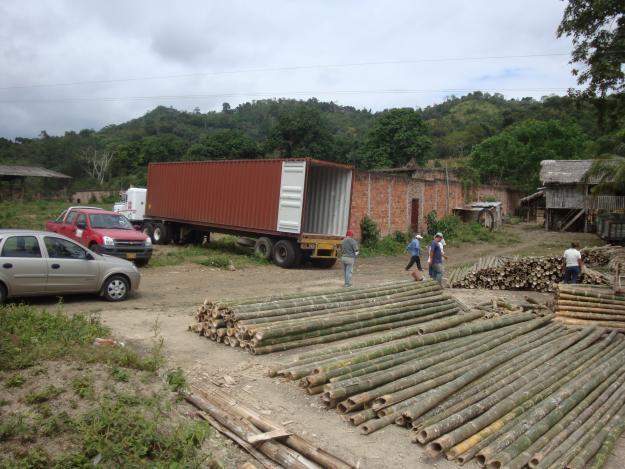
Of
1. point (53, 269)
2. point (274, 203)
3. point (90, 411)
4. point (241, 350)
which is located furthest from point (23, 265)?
point (274, 203)

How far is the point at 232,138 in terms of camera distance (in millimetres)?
51688

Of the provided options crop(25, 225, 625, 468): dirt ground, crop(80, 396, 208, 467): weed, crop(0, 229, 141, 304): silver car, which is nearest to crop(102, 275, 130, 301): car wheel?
crop(0, 229, 141, 304): silver car

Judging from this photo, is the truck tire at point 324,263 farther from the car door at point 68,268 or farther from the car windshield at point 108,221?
the car door at point 68,268

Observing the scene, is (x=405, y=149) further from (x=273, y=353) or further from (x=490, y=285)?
(x=273, y=353)

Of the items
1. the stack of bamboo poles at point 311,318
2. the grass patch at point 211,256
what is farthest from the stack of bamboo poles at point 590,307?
the grass patch at point 211,256

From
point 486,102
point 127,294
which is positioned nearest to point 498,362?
point 127,294

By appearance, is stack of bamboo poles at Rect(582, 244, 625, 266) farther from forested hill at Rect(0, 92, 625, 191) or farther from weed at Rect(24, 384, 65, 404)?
weed at Rect(24, 384, 65, 404)

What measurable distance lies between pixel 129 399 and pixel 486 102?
3666 inches

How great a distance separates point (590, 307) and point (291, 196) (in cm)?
938

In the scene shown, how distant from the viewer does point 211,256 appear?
19.1 m

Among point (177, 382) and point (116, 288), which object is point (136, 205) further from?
point (177, 382)

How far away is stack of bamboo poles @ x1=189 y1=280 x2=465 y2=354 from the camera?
8227mm

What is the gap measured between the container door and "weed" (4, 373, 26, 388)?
11745 millimetres

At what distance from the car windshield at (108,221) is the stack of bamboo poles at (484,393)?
32.4 feet
